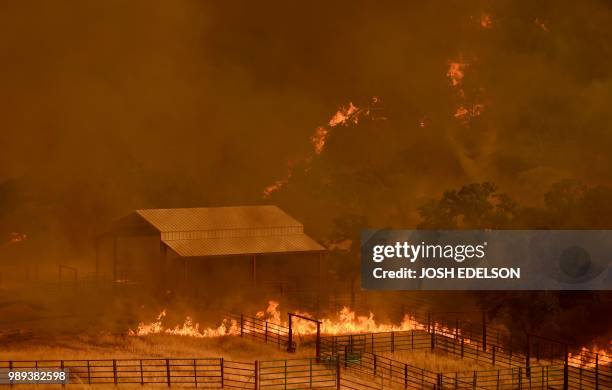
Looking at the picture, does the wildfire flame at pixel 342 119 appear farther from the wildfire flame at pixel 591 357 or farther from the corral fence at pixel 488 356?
the wildfire flame at pixel 591 357

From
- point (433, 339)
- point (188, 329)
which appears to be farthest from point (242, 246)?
point (433, 339)

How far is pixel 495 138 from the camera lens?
90750mm

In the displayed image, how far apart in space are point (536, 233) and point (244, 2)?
163 feet

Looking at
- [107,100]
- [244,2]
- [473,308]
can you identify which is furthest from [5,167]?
[473,308]

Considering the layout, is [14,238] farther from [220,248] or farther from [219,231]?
[220,248]

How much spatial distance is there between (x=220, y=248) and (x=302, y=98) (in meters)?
42.9

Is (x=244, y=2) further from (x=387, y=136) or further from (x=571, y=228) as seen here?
(x=571, y=228)

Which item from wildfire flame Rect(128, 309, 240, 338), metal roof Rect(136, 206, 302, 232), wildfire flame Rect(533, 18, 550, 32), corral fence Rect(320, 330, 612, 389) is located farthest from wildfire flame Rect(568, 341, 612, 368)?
wildfire flame Rect(533, 18, 550, 32)

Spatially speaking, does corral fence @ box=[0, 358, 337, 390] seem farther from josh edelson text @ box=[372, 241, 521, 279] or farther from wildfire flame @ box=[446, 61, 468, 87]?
wildfire flame @ box=[446, 61, 468, 87]

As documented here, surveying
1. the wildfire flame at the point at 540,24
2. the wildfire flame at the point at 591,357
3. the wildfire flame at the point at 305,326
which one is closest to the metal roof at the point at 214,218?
the wildfire flame at the point at 305,326

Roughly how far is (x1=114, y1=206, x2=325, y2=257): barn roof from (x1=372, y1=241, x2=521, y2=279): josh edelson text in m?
5.52

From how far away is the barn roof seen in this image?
5228cm

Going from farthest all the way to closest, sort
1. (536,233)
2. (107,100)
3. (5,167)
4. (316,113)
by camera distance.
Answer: (316,113) < (107,100) < (5,167) < (536,233)

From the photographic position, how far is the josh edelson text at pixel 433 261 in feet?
180
